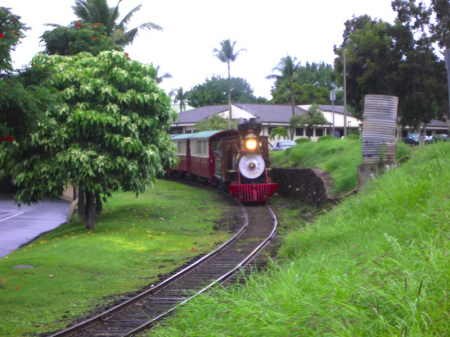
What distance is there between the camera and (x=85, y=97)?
14.0m

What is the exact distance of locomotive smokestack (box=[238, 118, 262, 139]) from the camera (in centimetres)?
1978

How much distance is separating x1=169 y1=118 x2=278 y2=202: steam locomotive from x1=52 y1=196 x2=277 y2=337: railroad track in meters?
4.94

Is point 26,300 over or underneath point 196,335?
underneath

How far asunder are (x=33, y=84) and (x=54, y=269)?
148 inches

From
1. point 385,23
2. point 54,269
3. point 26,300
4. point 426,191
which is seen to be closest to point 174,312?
point 26,300

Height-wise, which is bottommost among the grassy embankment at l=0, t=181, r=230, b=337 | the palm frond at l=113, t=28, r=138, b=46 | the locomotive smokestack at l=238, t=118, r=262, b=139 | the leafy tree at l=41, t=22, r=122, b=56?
the grassy embankment at l=0, t=181, r=230, b=337

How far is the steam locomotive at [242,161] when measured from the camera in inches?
784

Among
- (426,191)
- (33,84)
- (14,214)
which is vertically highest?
(33,84)

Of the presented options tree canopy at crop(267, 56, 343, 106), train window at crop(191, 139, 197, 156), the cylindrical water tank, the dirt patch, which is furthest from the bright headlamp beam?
tree canopy at crop(267, 56, 343, 106)

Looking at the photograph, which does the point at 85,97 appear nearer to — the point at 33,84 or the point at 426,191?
the point at 33,84

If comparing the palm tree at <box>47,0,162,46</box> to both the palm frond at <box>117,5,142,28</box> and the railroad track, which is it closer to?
the palm frond at <box>117,5,142,28</box>

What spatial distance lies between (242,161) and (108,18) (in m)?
11.1

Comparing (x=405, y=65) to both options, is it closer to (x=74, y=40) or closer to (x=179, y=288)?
(x=74, y=40)

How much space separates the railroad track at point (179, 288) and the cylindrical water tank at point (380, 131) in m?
3.59
